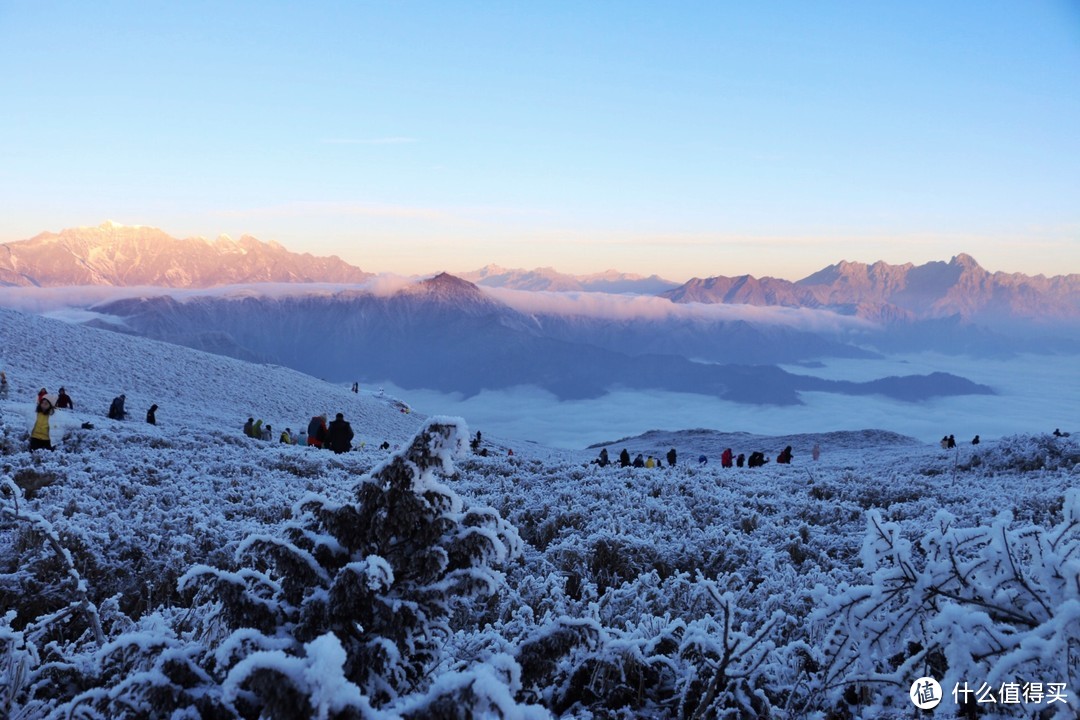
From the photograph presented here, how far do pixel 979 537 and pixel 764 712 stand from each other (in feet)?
5.42

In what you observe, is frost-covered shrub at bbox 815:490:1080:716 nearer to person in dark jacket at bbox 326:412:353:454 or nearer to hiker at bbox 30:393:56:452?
hiker at bbox 30:393:56:452

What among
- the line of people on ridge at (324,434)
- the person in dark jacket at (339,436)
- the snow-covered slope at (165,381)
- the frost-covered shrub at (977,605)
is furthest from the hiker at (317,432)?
the frost-covered shrub at (977,605)

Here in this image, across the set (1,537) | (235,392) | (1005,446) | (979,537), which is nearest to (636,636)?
(979,537)

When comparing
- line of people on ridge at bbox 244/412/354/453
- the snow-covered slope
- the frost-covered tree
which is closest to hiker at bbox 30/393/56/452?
line of people on ridge at bbox 244/412/354/453

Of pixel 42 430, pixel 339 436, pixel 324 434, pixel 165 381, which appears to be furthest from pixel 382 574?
pixel 165 381

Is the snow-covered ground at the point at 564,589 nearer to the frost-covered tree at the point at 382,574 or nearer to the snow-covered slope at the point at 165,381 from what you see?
the frost-covered tree at the point at 382,574

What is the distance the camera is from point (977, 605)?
293 centimetres

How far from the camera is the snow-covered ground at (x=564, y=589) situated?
277 cm

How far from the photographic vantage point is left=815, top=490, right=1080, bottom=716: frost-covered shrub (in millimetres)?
2422

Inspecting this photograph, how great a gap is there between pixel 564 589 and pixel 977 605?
20.3ft

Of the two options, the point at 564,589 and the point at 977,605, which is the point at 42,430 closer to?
the point at 564,589

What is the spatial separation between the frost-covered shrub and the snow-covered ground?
11 mm

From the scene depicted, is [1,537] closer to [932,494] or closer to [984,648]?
[984,648]

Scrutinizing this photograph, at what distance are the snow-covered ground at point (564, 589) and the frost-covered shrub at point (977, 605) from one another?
1 cm
